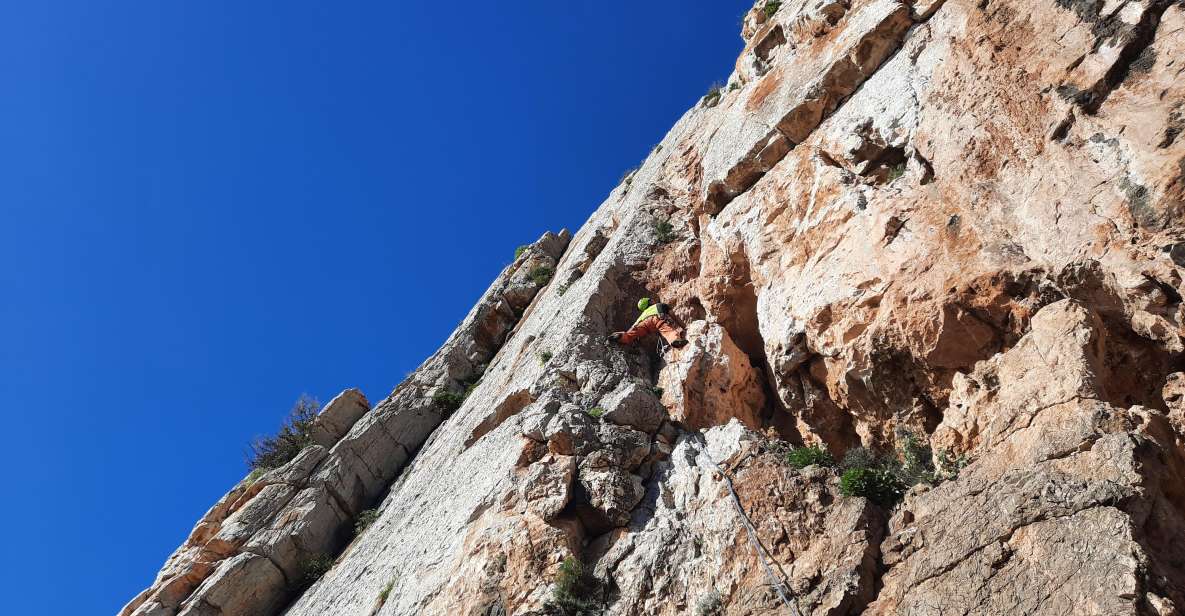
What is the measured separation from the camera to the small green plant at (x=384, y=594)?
1329cm

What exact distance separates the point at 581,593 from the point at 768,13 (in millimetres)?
20137

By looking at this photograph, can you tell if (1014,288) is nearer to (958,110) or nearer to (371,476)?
(958,110)

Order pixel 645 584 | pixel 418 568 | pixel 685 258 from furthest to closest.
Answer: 1. pixel 685 258
2. pixel 418 568
3. pixel 645 584

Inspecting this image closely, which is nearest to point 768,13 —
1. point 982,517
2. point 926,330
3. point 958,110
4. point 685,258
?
point 685,258

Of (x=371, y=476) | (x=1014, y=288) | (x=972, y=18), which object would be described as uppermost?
(x=371, y=476)

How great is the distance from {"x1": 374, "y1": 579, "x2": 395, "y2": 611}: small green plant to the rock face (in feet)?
0.29

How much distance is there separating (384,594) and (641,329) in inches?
316

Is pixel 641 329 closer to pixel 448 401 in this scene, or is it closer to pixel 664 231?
pixel 664 231

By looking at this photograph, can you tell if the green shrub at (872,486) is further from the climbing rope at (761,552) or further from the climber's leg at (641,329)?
the climber's leg at (641,329)

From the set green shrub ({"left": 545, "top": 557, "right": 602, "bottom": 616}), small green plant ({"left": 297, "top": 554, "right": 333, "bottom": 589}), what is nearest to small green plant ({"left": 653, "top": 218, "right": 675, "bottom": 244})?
green shrub ({"left": 545, "top": 557, "right": 602, "bottom": 616})

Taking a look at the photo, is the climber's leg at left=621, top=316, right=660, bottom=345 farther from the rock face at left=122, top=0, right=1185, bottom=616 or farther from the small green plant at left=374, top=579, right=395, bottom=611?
the small green plant at left=374, top=579, right=395, bottom=611

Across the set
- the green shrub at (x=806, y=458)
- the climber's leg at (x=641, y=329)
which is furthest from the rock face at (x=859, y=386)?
the climber's leg at (x=641, y=329)

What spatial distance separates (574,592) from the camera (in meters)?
10.5

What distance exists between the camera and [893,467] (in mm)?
10648
